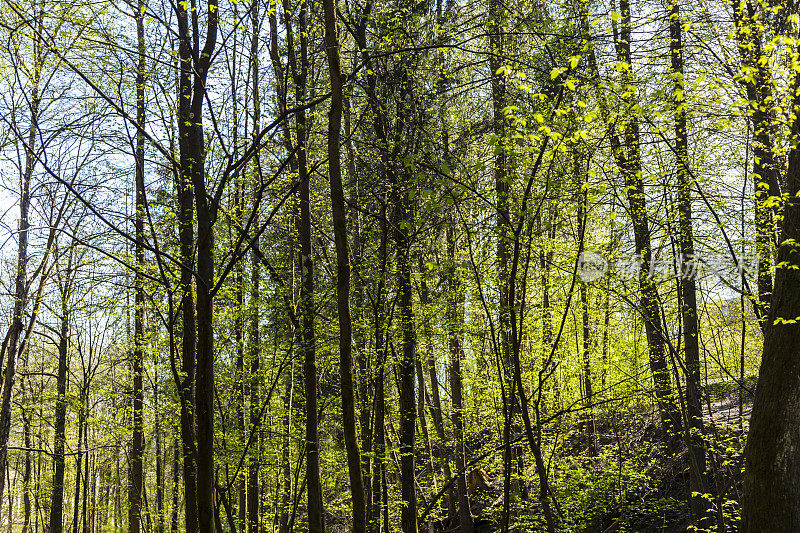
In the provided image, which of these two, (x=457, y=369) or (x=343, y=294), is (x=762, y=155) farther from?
(x=457, y=369)

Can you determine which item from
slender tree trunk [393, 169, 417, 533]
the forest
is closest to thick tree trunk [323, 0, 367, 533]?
the forest

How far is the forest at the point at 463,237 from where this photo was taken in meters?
5.68

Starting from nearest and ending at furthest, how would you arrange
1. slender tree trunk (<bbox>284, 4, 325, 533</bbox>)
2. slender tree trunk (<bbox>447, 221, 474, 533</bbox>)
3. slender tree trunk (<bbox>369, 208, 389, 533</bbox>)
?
slender tree trunk (<bbox>284, 4, 325, 533</bbox>) → slender tree trunk (<bbox>369, 208, 389, 533</bbox>) → slender tree trunk (<bbox>447, 221, 474, 533</bbox>)

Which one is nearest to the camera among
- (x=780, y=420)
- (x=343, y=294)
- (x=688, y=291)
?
(x=343, y=294)

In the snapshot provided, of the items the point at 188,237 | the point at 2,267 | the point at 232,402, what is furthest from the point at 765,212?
the point at 2,267

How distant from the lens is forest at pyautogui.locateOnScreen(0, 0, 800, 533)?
568 centimetres

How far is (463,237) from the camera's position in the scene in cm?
1251

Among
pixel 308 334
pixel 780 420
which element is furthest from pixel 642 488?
pixel 308 334

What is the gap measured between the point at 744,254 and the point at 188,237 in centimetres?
779

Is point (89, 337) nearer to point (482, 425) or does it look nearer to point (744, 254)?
point (482, 425)

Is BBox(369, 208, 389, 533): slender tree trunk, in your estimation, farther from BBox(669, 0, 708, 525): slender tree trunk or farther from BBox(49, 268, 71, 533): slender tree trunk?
BBox(49, 268, 71, 533): slender tree trunk

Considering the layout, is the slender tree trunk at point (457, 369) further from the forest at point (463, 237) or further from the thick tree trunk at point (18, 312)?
the thick tree trunk at point (18, 312)

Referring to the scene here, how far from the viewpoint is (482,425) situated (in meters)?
13.6

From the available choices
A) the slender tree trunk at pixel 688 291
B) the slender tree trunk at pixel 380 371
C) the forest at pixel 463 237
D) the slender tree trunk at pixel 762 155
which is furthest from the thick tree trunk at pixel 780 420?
the slender tree trunk at pixel 380 371
